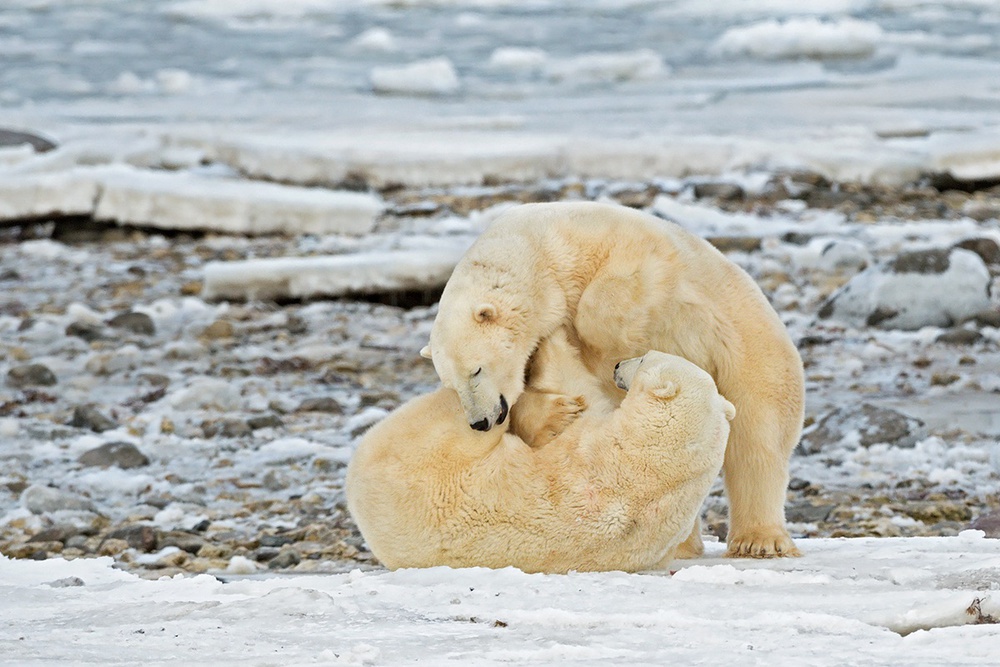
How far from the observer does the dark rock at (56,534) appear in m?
3.96

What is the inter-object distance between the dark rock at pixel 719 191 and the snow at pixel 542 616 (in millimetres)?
6359

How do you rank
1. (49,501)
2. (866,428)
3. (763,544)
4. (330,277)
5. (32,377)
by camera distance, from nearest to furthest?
(763,544)
(49,501)
(866,428)
(32,377)
(330,277)

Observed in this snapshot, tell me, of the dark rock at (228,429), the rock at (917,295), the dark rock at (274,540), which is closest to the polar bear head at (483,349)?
the dark rock at (274,540)

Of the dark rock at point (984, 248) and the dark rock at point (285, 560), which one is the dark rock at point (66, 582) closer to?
the dark rock at point (285, 560)

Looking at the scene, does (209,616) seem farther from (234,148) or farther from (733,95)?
(733,95)

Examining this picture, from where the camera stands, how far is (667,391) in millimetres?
2477

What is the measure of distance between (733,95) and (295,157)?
213 inches

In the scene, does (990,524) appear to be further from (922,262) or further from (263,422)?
(922,262)

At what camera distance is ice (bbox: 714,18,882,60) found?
17.2 meters

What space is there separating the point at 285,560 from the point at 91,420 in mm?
1751

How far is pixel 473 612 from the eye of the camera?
2.27 m

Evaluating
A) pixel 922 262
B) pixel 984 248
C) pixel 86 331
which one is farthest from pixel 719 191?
pixel 86 331

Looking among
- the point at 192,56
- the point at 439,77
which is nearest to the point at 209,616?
the point at 439,77

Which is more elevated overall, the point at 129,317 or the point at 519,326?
the point at 519,326
